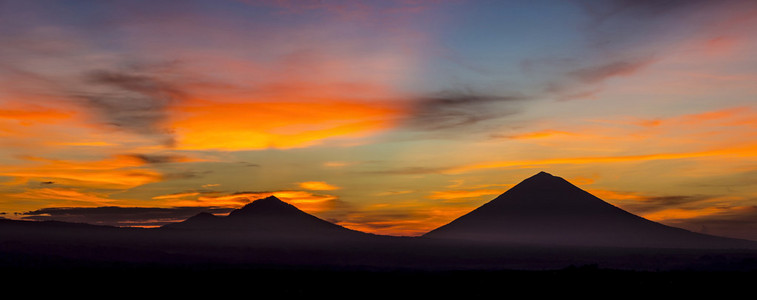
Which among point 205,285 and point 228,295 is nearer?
point 228,295

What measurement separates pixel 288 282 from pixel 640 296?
3164 cm

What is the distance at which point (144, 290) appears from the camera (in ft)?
202

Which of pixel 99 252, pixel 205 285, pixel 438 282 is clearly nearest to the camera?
pixel 205 285

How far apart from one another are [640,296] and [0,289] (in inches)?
2103

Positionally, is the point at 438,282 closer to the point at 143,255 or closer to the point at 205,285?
the point at 205,285

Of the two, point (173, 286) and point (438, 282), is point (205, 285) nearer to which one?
point (173, 286)

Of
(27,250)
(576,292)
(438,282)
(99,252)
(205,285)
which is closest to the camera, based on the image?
(576,292)

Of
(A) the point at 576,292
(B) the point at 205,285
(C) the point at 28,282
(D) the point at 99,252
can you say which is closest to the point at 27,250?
(D) the point at 99,252

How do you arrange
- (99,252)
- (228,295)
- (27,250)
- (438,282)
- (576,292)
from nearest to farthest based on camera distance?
(228,295), (576,292), (438,282), (27,250), (99,252)

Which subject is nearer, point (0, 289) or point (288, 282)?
point (0, 289)

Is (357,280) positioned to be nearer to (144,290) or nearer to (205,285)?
(205,285)

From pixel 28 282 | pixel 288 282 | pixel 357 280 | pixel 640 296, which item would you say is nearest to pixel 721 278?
pixel 640 296

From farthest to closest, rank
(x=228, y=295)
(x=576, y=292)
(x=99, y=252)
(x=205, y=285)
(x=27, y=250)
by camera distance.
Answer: (x=99, y=252) < (x=27, y=250) < (x=205, y=285) < (x=576, y=292) < (x=228, y=295)

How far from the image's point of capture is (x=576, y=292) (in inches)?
2440
